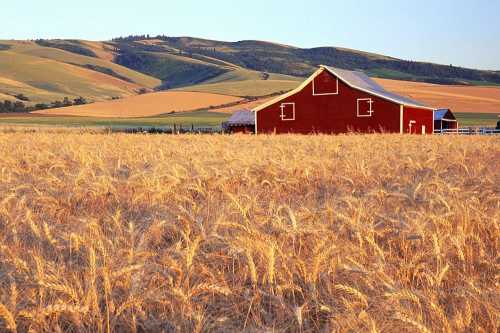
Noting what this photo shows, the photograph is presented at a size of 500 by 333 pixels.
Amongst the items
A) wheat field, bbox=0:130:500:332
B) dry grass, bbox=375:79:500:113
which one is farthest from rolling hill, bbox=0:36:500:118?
wheat field, bbox=0:130:500:332

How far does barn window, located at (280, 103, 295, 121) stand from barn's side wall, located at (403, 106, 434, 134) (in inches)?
342

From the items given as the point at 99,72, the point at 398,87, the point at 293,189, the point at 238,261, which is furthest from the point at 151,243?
the point at 99,72

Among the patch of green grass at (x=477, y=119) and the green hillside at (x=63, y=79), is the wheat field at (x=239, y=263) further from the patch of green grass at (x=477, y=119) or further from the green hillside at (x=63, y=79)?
the green hillside at (x=63, y=79)

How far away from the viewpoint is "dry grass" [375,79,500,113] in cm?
8709

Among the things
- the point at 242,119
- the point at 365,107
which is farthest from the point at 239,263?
the point at 242,119

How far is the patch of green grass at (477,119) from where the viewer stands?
69.7 m

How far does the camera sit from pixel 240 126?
52.7 meters

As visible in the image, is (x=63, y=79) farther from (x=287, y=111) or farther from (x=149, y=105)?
(x=287, y=111)

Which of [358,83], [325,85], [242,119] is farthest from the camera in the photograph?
[242,119]

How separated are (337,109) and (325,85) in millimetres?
2184

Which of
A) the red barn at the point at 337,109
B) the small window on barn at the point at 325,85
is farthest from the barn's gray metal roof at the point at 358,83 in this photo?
the small window on barn at the point at 325,85

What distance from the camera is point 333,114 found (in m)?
43.1

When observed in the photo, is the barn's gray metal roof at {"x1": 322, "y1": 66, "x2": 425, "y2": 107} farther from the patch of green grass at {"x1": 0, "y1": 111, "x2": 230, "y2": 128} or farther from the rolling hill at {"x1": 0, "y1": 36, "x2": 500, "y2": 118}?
the rolling hill at {"x1": 0, "y1": 36, "x2": 500, "y2": 118}

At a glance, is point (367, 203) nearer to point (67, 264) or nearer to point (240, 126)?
point (67, 264)
